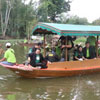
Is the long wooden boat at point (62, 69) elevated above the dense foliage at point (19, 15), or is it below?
below

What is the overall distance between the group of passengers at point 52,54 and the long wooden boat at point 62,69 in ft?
0.94

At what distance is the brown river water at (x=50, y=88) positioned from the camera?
5.72 m

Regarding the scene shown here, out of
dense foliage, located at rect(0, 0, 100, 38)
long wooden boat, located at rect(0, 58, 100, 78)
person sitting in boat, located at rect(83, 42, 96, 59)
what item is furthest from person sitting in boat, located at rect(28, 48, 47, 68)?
dense foliage, located at rect(0, 0, 100, 38)

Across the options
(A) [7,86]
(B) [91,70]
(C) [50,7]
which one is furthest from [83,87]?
(C) [50,7]

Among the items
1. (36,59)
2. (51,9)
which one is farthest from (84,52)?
(51,9)

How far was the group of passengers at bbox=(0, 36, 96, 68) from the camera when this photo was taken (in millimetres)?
7151

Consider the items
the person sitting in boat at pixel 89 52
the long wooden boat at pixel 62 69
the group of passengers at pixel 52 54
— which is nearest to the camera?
the long wooden boat at pixel 62 69

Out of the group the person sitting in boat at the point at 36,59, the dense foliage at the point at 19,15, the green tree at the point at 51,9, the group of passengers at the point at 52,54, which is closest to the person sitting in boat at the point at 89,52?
the group of passengers at the point at 52,54

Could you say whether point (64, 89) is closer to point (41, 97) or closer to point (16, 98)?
point (41, 97)

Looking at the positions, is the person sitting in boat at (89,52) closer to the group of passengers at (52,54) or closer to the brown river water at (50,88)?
the group of passengers at (52,54)

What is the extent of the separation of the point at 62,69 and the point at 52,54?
2.77ft

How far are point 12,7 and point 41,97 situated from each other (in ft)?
124

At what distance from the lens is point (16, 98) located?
219 inches

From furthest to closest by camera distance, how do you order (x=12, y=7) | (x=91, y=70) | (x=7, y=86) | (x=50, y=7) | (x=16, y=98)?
(x=50, y=7)
(x=12, y=7)
(x=91, y=70)
(x=7, y=86)
(x=16, y=98)
